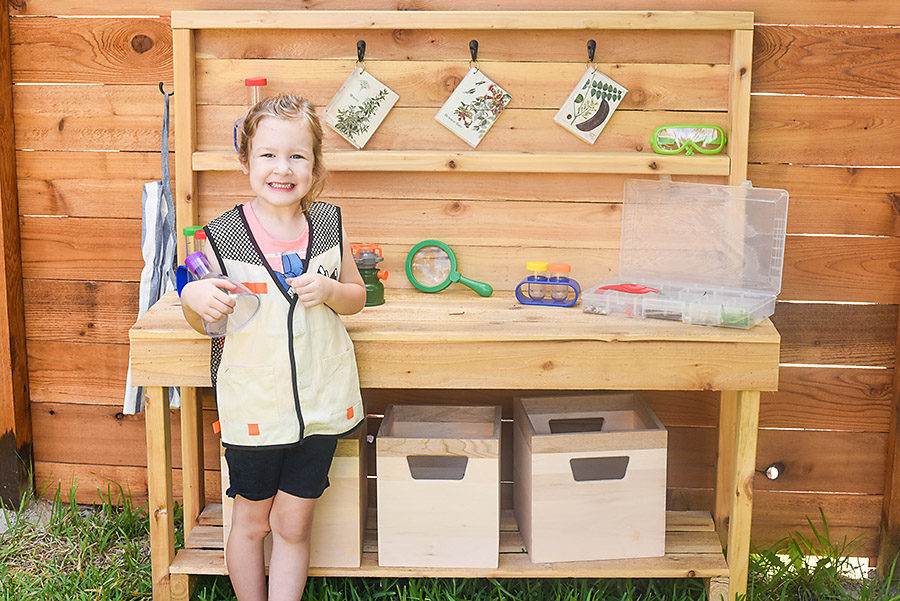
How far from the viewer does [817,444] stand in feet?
8.87

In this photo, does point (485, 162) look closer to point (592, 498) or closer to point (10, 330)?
point (592, 498)

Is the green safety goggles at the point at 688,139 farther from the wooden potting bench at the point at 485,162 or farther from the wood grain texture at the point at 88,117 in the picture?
the wood grain texture at the point at 88,117

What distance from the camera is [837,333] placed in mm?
2631

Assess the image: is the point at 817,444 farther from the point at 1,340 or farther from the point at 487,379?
the point at 1,340

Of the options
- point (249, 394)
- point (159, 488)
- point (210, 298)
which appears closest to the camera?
point (210, 298)

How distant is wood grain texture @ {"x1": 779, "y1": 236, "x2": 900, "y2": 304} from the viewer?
2.59m

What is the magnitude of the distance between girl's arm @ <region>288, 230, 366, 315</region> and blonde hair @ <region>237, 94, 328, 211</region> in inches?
6.0

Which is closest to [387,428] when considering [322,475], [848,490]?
[322,475]

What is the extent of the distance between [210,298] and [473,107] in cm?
90

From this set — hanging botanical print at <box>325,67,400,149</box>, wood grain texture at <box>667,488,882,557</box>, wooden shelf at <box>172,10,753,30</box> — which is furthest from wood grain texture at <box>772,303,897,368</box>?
hanging botanical print at <box>325,67,400,149</box>

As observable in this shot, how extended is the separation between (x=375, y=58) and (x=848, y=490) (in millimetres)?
1725

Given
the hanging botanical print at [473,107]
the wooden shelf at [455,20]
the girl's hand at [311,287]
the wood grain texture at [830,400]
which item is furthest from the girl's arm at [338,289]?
the wood grain texture at [830,400]

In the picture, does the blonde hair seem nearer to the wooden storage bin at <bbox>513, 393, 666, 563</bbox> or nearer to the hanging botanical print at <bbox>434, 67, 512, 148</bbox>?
the hanging botanical print at <bbox>434, 67, 512, 148</bbox>

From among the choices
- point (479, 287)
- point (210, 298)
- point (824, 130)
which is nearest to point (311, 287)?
point (210, 298)
